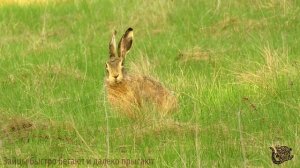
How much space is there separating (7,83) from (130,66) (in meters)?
1.45

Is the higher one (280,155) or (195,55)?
(195,55)

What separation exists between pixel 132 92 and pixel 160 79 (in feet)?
4.37

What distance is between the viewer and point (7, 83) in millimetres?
9508

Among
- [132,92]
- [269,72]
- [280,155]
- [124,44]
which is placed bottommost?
[280,155]

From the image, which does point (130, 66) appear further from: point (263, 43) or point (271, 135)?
point (271, 135)

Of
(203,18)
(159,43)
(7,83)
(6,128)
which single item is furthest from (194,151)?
(203,18)

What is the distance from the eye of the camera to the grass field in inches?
253

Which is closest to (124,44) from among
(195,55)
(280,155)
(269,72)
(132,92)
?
(132,92)

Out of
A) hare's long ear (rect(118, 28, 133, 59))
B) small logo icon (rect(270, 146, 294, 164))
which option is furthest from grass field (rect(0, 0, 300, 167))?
hare's long ear (rect(118, 28, 133, 59))

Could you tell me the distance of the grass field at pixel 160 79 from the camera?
6.41 meters

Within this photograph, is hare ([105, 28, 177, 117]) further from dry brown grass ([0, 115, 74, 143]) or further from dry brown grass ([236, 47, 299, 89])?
dry brown grass ([236, 47, 299, 89])

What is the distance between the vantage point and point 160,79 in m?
8.86

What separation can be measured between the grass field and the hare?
125mm

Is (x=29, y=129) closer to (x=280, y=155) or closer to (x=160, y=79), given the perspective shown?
(x=160, y=79)
